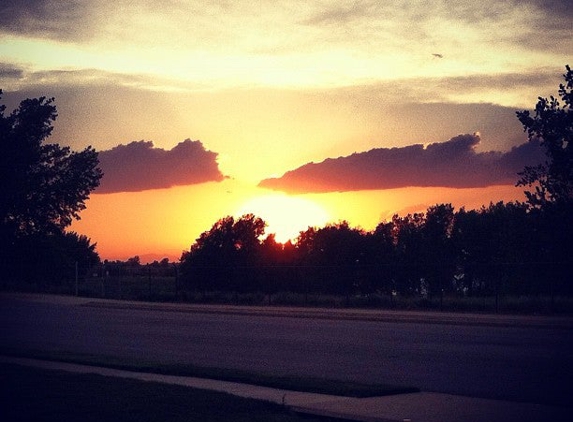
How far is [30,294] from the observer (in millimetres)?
53094

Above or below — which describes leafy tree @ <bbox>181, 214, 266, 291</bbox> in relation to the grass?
above

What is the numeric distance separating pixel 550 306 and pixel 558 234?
36.3 ft

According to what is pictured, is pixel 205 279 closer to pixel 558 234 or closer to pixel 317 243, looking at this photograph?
pixel 317 243

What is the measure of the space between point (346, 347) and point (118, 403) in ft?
34.4

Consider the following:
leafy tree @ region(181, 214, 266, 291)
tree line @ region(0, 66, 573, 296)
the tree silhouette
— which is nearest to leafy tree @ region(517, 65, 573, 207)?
tree line @ region(0, 66, 573, 296)

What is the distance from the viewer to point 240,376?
51.3 feet

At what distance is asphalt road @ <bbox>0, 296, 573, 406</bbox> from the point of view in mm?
15859

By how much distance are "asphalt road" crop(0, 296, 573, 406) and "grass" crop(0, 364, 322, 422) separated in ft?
12.0

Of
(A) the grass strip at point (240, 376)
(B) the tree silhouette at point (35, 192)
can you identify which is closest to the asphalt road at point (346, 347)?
(A) the grass strip at point (240, 376)

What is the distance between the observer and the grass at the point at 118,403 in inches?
449

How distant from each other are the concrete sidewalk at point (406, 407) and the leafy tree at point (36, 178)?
15.9 ft

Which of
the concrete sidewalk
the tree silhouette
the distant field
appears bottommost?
the concrete sidewalk

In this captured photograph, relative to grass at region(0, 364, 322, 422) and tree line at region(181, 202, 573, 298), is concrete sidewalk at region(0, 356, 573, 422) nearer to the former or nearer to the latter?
grass at region(0, 364, 322, 422)

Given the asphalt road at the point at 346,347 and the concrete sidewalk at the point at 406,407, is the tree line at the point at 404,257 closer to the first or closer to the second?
the asphalt road at the point at 346,347
